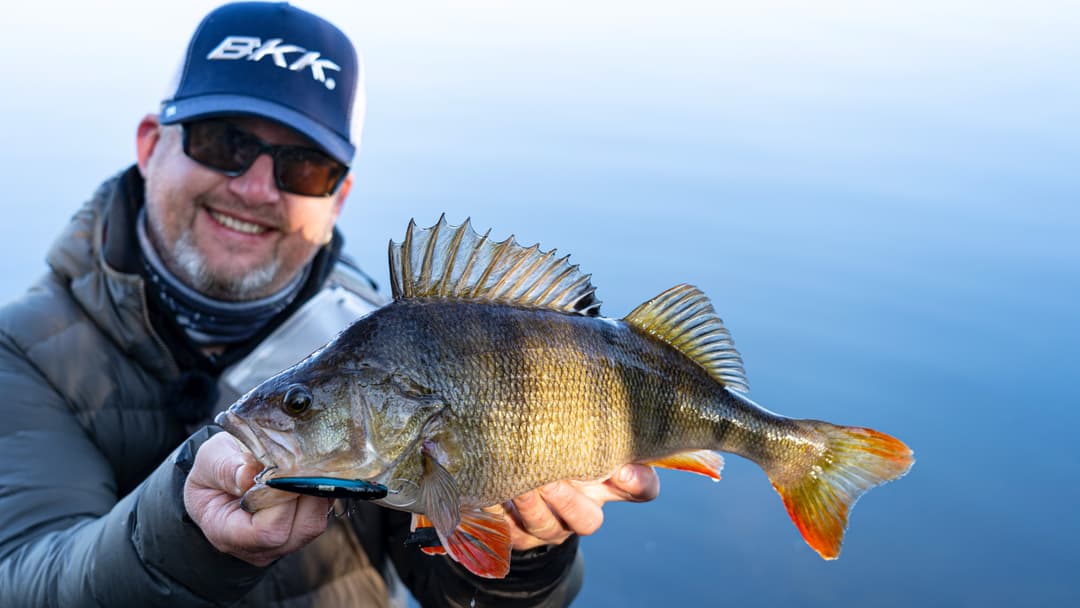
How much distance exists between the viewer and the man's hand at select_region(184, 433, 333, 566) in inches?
49.5

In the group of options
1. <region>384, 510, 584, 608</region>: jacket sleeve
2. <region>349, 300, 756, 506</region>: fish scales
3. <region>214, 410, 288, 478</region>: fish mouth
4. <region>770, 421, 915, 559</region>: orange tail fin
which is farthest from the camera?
<region>384, 510, 584, 608</region>: jacket sleeve

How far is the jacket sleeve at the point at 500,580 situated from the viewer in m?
1.97

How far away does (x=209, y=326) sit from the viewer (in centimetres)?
235

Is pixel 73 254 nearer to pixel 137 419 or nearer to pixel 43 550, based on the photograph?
pixel 137 419

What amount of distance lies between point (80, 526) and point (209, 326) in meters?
0.72

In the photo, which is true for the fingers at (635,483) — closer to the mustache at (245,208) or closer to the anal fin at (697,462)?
the anal fin at (697,462)

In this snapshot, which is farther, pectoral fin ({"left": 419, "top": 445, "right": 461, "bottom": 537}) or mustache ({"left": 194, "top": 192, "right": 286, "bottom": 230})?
mustache ({"left": 194, "top": 192, "right": 286, "bottom": 230})

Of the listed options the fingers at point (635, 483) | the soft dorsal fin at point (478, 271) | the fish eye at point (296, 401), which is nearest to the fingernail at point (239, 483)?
the fish eye at point (296, 401)

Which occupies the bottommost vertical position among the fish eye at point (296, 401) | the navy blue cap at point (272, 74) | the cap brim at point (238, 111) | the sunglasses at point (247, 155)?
the fish eye at point (296, 401)

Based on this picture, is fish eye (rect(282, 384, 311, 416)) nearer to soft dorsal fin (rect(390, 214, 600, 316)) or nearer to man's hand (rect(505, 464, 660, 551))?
soft dorsal fin (rect(390, 214, 600, 316))

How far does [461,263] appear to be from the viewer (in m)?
1.42

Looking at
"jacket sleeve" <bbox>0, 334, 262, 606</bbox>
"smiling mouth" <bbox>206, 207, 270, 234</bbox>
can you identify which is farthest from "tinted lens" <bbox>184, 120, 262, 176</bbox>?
"jacket sleeve" <bbox>0, 334, 262, 606</bbox>

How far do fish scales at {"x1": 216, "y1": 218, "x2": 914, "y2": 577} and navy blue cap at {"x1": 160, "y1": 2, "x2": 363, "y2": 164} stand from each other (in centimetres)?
119

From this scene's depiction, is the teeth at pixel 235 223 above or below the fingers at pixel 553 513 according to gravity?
above
